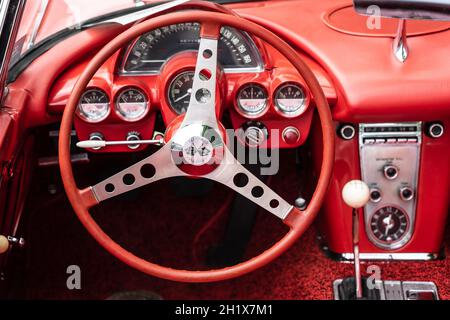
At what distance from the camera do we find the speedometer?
174 cm

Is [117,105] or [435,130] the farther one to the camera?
[435,130]

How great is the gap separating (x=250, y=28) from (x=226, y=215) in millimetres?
1189

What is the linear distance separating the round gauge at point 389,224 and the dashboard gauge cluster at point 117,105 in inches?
36.3

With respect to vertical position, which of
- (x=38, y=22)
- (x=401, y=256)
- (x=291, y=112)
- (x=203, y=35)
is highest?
(x=38, y=22)

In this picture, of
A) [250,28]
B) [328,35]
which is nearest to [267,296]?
[328,35]

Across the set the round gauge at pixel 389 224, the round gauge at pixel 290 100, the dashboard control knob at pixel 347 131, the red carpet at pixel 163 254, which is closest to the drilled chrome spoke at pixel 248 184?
the round gauge at pixel 290 100

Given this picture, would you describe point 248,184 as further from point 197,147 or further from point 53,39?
point 53,39

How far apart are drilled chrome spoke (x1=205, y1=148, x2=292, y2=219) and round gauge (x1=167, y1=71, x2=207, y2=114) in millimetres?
228

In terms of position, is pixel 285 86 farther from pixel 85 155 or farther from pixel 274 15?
pixel 85 155

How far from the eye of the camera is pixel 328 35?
6.11ft

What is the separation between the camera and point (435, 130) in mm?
2043

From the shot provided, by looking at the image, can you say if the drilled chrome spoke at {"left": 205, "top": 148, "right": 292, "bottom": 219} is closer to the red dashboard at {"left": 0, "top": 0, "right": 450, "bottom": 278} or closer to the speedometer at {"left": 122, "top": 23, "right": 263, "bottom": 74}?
the red dashboard at {"left": 0, "top": 0, "right": 450, "bottom": 278}

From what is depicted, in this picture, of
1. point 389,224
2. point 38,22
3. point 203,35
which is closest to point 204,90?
point 203,35

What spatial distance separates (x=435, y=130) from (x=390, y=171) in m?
0.20
